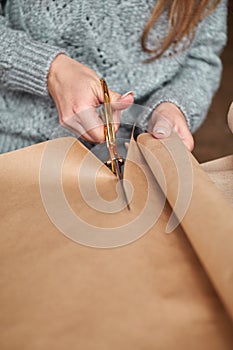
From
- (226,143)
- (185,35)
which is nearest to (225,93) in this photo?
(226,143)

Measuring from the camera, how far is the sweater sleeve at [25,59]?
0.63 meters

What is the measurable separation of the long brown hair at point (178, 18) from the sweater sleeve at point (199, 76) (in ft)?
0.10

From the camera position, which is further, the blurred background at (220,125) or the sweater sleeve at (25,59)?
the blurred background at (220,125)

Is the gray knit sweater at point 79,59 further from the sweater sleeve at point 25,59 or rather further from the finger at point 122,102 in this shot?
the finger at point 122,102

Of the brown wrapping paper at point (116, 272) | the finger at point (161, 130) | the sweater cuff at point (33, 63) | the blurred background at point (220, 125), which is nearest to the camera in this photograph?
the brown wrapping paper at point (116, 272)

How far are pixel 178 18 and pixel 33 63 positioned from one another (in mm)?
211

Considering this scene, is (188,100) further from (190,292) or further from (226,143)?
(226,143)

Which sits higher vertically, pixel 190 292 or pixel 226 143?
pixel 190 292

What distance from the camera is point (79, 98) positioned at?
578 mm

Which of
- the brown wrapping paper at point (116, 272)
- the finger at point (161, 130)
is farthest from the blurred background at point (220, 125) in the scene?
the brown wrapping paper at point (116, 272)

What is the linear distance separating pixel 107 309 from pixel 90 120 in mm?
254

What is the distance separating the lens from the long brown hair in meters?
0.69

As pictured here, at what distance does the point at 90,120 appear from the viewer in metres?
0.55

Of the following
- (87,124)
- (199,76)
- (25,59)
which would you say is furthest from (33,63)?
(199,76)
